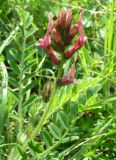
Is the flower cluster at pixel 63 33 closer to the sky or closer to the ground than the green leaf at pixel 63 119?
closer to the sky

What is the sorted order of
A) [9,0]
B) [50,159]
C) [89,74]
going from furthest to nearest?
[9,0], [89,74], [50,159]

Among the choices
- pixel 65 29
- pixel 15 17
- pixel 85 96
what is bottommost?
pixel 85 96

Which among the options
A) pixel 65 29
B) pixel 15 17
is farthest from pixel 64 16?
pixel 15 17

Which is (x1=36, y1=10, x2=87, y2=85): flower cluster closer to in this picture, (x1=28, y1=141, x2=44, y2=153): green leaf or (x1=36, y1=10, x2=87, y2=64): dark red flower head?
(x1=36, y1=10, x2=87, y2=64): dark red flower head

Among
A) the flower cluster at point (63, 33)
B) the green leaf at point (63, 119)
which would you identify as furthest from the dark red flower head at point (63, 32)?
the green leaf at point (63, 119)

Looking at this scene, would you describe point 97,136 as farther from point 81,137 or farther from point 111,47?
point 111,47

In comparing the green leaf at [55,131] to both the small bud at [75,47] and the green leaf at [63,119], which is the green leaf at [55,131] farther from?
the small bud at [75,47]

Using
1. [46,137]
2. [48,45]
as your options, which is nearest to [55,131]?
[46,137]

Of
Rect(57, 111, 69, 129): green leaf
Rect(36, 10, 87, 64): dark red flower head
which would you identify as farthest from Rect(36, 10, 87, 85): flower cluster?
Rect(57, 111, 69, 129): green leaf

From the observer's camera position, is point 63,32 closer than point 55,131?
Yes

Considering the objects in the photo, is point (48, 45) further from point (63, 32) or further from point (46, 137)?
point (46, 137)

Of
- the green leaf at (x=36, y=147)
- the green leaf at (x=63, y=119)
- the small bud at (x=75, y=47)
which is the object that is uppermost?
the small bud at (x=75, y=47)
